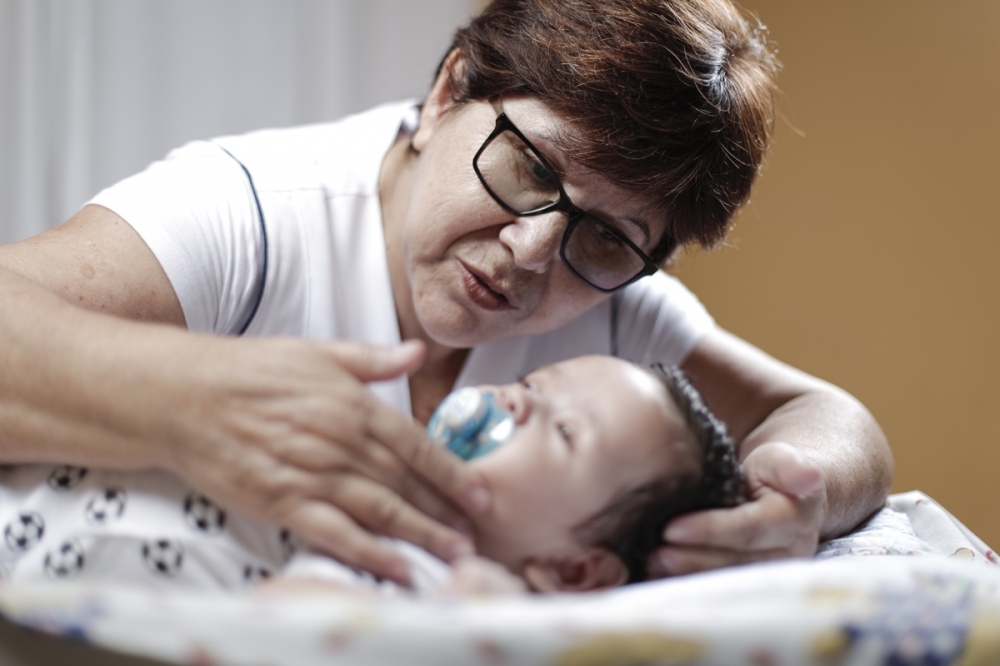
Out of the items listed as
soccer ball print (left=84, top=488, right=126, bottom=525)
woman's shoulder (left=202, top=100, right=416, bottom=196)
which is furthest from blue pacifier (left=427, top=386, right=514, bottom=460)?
woman's shoulder (left=202, top=100, right=416, bottom=196)

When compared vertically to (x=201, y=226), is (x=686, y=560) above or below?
below

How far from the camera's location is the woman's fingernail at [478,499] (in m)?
0.88

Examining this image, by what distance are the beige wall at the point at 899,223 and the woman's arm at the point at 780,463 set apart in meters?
1.02

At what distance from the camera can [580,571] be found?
97 cm

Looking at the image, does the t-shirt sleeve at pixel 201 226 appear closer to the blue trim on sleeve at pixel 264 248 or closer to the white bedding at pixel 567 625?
the blue trim on sleeve at pixel 264 248

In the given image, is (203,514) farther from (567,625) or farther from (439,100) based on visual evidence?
(439,100)

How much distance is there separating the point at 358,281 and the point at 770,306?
2.20m

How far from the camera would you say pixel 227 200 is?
1319 millimetres

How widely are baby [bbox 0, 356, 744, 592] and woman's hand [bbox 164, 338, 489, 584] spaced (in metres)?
0.04

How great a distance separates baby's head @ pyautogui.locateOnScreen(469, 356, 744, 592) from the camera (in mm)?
939

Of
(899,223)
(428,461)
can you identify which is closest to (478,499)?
(428,461)

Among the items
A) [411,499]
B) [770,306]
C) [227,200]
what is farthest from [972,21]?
[411,499]

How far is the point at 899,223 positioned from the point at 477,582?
2.69 m

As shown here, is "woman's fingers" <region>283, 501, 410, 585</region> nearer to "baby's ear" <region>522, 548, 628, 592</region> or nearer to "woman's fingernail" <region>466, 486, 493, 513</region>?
"woman's fingernail" <region>466, 486, 493, 513</region>
